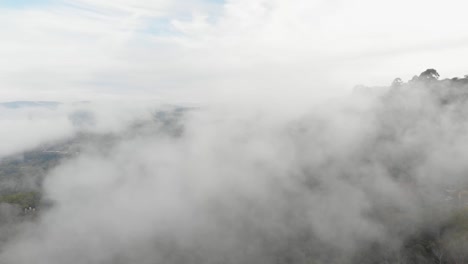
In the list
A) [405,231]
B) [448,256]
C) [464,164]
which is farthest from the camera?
[464,164]

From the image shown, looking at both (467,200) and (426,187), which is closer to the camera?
(467,200)

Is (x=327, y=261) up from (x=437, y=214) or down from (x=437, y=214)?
down

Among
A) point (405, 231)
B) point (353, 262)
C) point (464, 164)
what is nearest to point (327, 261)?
point (353, 262)

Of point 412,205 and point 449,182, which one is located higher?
point 449,182

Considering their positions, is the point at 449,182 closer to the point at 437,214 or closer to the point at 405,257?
the point at 437,214

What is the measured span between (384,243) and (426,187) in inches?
1660

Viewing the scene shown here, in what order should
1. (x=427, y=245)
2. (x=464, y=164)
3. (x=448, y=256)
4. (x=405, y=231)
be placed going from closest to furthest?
1. (x=448, y=256)
2. (x=427, y=245)
3. (x=405, y=231)
4. (x=464, y=164)

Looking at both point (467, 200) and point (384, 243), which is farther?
point (384, 243)

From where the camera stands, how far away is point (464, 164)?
197 metres

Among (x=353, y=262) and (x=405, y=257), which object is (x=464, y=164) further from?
(x=353, y=262)

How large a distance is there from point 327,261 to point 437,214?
6368 centimetres

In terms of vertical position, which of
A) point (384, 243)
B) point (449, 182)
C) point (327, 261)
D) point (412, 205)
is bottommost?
point (327, 261)

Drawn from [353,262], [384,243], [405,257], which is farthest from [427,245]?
[353,262]

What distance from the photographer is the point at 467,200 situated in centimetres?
17588
